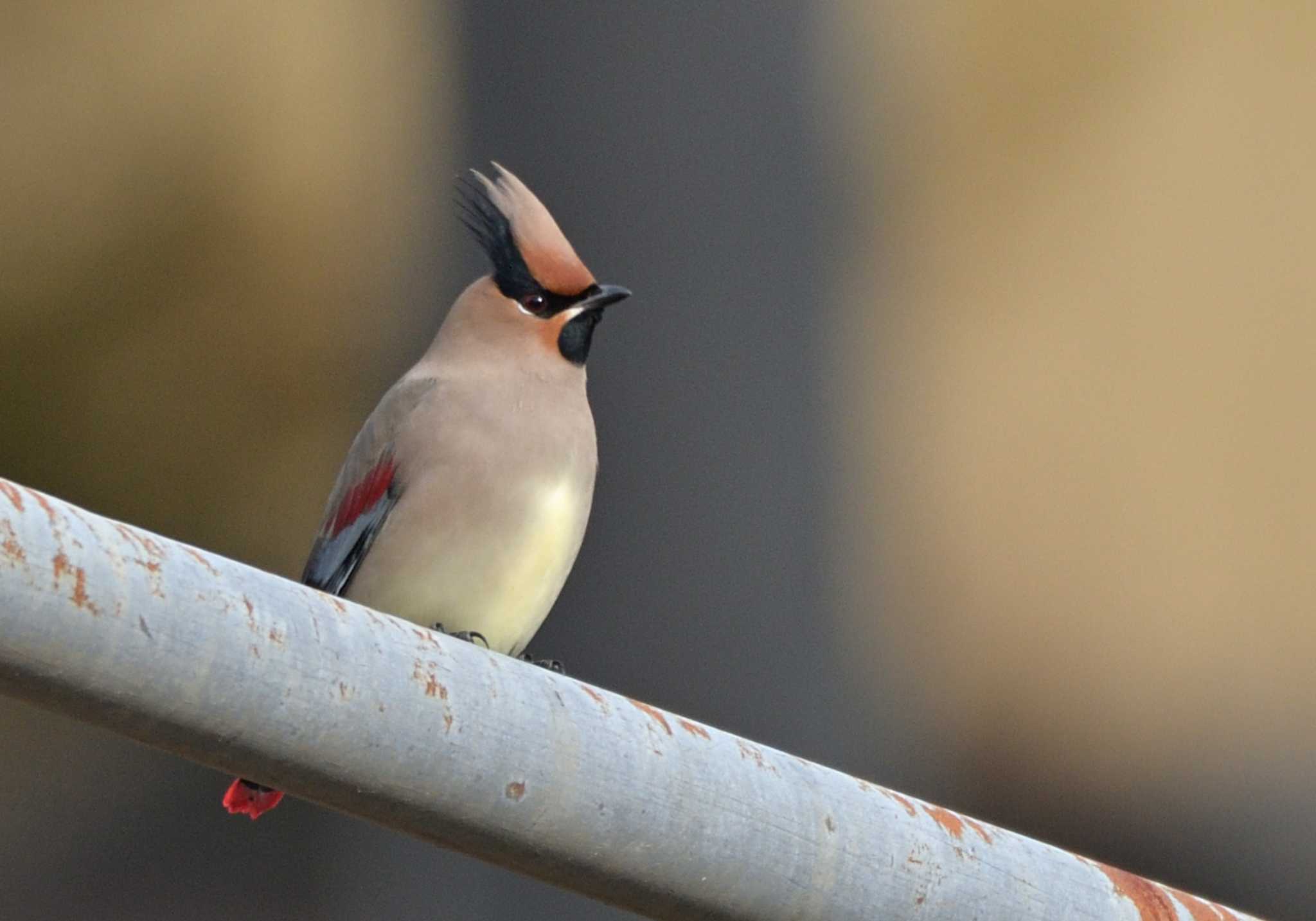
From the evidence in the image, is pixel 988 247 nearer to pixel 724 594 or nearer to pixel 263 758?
pixel 724 594

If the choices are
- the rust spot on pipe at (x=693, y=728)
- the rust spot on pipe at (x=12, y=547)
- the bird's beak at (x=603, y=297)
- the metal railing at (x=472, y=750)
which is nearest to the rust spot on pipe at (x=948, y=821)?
the metal railing at (x=472, y=750)

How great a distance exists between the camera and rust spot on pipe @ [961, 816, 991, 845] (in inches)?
52.2

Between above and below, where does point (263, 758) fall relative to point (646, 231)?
above

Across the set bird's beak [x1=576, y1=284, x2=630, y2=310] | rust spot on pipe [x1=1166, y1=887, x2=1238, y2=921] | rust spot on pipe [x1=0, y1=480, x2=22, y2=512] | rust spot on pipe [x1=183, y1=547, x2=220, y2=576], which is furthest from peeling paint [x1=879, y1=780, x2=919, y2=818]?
bird's beak [x1=576, y1=284, x2=630, y2=310]

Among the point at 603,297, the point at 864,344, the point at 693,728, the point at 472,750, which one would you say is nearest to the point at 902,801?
the point at 693,728

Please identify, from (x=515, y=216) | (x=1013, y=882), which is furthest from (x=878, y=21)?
(x=1013, y=882)

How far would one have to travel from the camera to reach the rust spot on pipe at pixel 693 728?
4.15 ft

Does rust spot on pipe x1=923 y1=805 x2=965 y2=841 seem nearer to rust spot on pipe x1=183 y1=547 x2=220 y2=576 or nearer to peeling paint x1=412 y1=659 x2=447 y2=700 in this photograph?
peeling paint x1=412 y1=659 x2=447 y2=700

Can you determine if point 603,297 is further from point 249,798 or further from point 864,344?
point 864,344

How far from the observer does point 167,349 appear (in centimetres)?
498

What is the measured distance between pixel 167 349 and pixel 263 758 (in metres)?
4.00

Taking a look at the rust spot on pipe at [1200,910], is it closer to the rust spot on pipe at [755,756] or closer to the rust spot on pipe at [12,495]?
the rust spot on pipe at [755,756]

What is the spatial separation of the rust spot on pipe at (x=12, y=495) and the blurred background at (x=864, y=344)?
10.2 feet

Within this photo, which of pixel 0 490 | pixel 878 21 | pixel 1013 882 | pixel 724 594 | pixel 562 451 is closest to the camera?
pixel 0 490
